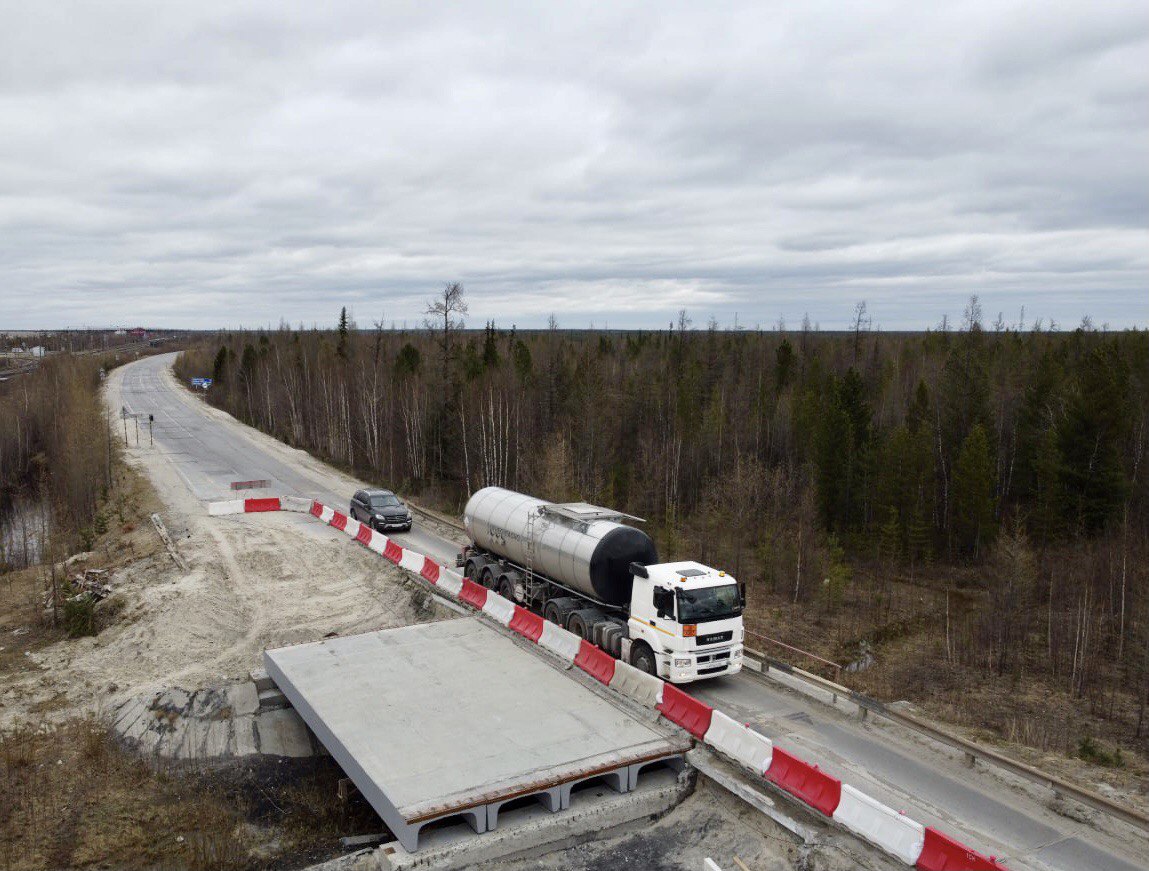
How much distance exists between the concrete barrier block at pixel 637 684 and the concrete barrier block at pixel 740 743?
1626 millimetres

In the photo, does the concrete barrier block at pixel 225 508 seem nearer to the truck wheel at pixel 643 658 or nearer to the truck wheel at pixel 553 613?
the truck wheel at pixel 553 613

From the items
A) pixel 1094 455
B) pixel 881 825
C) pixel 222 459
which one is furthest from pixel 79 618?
pixel 1094 455

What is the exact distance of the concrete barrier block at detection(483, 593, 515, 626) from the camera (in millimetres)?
22297

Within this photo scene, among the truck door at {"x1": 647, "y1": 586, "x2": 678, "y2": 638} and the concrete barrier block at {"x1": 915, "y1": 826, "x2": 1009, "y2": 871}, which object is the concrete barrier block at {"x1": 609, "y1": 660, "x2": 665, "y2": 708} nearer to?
the truck door at {"x1": 647, "y1": 586, "x2": 678, "y2": 638}

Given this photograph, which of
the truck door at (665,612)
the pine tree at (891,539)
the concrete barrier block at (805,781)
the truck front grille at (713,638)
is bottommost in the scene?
the pine tree at (891,539)

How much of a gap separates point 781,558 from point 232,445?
4165cm

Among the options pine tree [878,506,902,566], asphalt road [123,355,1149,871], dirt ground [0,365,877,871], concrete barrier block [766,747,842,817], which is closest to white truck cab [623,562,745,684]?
asphalt road [123,355,1149,871]

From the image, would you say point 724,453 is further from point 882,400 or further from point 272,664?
point 272,664

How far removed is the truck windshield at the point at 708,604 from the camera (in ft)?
57.2

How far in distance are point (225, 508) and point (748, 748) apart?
28.7 metres

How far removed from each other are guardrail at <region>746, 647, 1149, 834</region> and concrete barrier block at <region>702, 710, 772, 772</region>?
10.6ft

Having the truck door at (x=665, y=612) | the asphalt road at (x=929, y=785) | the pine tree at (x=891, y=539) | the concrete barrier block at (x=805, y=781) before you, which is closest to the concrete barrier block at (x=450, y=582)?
the truck door at (x=665, y=612)

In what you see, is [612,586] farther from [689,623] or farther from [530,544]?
[530,544]

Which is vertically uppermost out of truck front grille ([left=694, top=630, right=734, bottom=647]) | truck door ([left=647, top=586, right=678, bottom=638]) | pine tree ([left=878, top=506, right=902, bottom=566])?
truck door ([left=647, top=586, right=678, bottom=638])
